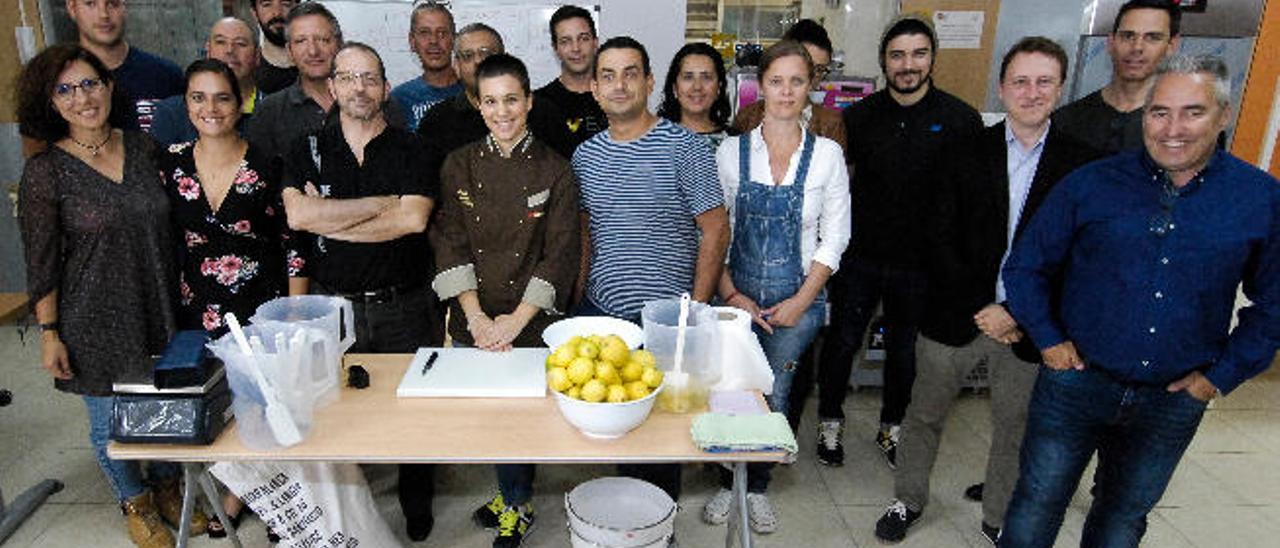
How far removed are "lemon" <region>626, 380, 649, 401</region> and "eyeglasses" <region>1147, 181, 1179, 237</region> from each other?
3.90 feet

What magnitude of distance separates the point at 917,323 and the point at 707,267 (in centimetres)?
98

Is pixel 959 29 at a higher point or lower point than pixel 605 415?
higher

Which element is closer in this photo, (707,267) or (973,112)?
(707,267)

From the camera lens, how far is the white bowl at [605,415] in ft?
5.56

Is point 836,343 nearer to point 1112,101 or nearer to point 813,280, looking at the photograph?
point 813,280

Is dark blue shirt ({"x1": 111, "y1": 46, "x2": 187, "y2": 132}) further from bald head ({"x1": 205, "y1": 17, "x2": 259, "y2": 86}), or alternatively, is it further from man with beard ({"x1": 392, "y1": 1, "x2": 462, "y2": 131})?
man with beard ({"x1": 392, "y1": 1, "x2": 462, "y2": 131})

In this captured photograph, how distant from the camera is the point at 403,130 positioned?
93.7 inches

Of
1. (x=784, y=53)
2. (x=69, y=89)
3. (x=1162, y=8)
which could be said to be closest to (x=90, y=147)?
(x=69, y=89)

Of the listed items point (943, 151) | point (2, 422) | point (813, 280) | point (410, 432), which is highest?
point (943, 151)

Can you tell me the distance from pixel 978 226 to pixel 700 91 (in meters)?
1.04

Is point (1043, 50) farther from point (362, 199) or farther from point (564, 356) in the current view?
point (362, 199)

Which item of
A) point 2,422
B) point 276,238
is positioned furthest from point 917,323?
point 2,422

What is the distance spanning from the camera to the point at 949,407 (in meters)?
2.56

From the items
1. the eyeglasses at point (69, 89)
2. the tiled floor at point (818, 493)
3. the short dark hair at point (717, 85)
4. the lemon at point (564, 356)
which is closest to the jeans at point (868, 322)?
the tiled floor at point (818, 493)
